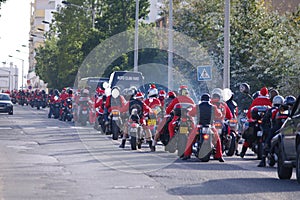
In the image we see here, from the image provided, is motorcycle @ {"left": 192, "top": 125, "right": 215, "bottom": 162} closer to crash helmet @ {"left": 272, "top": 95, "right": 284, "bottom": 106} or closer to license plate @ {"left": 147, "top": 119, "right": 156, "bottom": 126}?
crash helmet @ {"left": 272, "top": 95, "right": 284, "bottom": 106}

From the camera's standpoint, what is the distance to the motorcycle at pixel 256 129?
2066 centimetres

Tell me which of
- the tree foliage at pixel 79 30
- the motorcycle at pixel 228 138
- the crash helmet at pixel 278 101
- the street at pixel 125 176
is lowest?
the street at pixel 125 176

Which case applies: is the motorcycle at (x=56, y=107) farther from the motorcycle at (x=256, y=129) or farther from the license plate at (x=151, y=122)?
Answer: the motorcycle at (x=256, y=129)

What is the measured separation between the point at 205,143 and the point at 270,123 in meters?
1.70

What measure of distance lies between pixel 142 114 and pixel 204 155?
440 centimetres

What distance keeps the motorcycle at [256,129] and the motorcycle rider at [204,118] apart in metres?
0.95

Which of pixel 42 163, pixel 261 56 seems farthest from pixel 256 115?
pixel 261 56

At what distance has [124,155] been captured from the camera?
21297 mm

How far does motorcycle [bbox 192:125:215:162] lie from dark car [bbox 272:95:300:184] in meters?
3.11

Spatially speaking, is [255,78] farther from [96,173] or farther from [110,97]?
[96,173]

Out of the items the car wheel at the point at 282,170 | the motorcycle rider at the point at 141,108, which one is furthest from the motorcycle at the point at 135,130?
the car wheel at the point at 282,170

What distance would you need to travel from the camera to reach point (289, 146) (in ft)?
51.4

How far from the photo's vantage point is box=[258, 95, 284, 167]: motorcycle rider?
18.4 metres

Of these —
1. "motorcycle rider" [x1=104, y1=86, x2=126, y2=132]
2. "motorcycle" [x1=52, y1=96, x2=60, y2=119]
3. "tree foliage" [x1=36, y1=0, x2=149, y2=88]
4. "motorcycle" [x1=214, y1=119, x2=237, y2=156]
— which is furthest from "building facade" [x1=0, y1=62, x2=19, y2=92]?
"motorcycle" [x1=214, y1=119, x2=237, y2=156]
